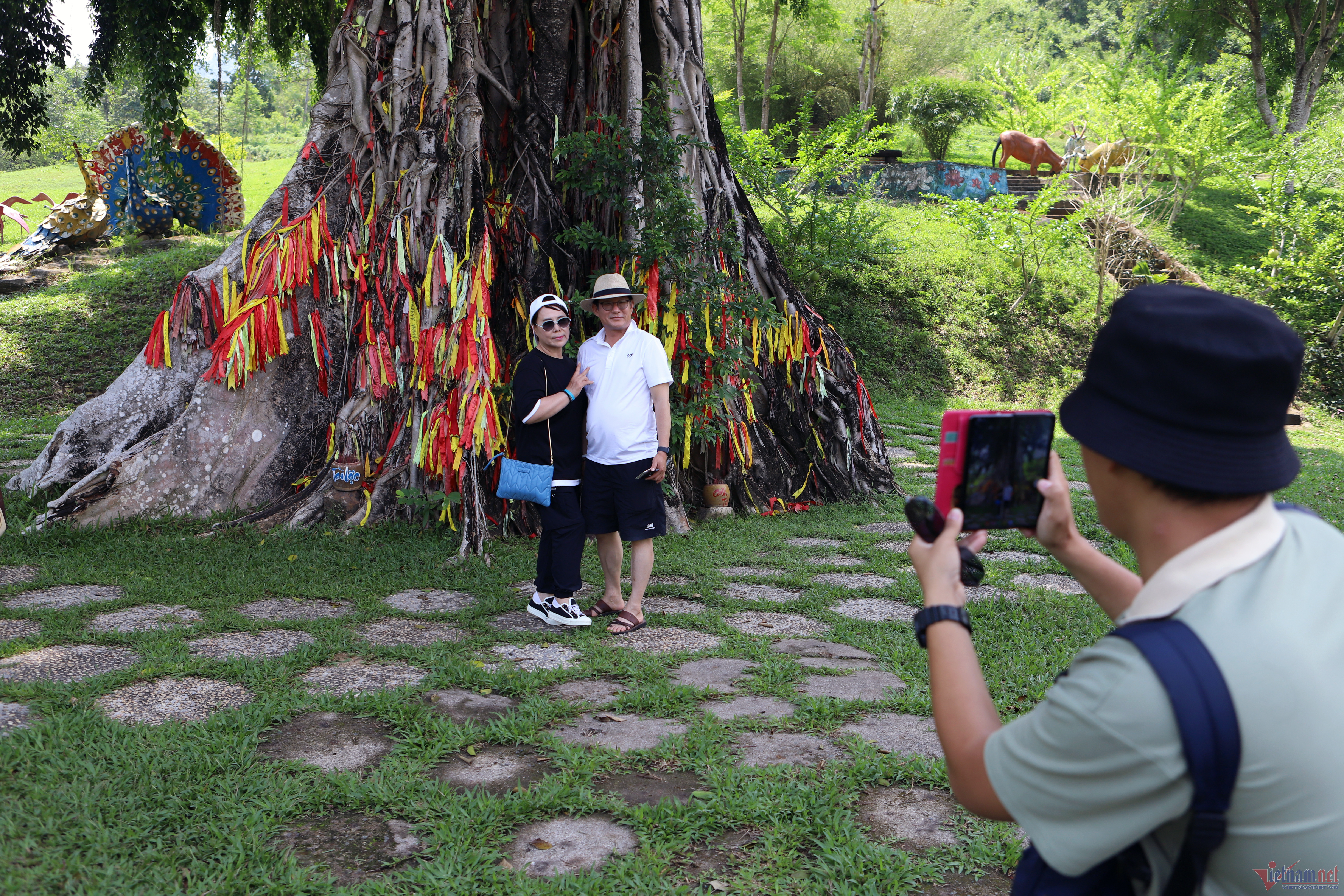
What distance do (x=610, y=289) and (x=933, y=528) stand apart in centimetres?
314

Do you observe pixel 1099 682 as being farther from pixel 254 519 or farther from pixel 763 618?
pixel 254 519

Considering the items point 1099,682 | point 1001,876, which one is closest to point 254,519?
point 1001,876

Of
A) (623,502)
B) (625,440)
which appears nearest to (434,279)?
(625,440)

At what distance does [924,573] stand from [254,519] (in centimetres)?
533

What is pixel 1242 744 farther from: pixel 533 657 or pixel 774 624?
pixel 774 624

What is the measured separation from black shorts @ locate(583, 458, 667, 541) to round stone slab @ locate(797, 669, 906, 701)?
108 centimetres

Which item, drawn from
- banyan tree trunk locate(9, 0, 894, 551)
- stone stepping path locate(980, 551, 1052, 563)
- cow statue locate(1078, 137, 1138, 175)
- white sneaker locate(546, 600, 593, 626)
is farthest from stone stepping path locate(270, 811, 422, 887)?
cow statue locate(1078, 137, 1138, 175)

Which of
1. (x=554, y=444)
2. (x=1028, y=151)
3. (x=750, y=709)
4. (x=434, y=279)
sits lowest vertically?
(x=750, y=709)

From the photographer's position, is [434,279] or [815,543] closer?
[434,279]

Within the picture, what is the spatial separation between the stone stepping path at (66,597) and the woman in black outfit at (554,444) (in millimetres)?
2086

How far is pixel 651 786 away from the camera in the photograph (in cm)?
285

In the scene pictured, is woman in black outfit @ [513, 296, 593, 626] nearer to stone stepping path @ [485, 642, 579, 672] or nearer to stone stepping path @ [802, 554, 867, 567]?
stone stepping path @ [485, 642, 579, 672]

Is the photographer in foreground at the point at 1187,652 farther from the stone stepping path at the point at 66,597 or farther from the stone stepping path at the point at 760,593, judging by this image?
the stone stepping path at the point at 66,597

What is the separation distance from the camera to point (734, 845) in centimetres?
256
